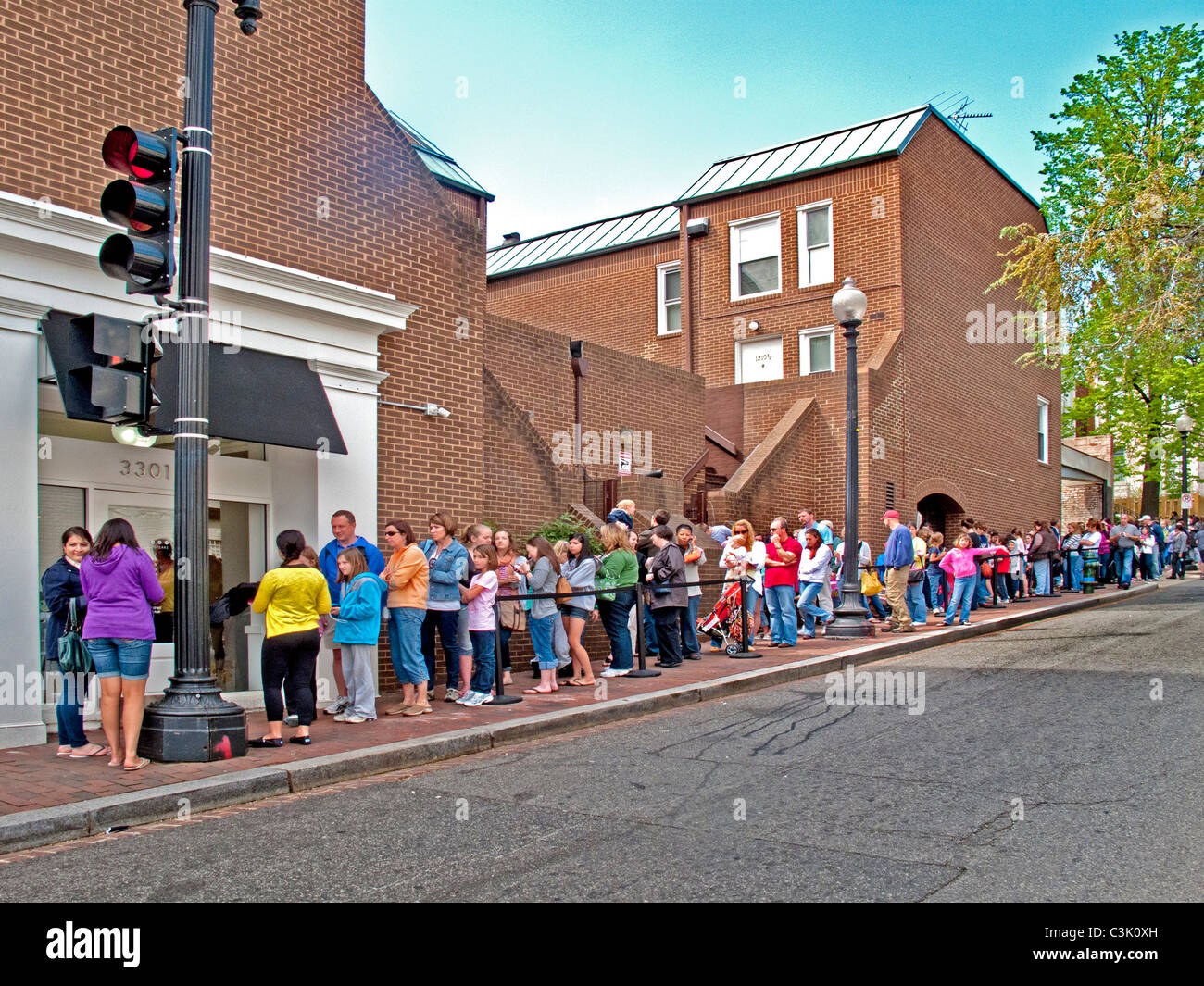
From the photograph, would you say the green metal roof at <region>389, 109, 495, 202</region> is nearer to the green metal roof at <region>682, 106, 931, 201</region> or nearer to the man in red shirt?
the man in red shirt

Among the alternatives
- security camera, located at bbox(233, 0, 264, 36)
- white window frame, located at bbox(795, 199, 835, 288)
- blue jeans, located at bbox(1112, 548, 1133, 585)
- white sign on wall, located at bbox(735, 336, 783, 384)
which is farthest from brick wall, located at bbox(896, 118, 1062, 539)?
security camera, located at bbox(233, 0, 264, 36)

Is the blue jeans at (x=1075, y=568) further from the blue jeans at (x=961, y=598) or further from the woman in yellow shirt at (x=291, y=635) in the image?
the woman in yellow shirt at (x=291, y=635)

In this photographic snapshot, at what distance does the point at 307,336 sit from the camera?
10242 millimetres

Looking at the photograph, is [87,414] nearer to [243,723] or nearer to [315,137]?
[243,723]

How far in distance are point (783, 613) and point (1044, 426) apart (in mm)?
19869

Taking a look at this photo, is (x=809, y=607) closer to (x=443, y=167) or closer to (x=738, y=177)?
(x=443, y=167)

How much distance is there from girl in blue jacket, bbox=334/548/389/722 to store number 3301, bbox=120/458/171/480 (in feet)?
6.95

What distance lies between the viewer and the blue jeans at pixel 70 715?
752 centimetres

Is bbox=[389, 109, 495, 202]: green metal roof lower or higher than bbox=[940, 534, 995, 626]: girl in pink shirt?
higher

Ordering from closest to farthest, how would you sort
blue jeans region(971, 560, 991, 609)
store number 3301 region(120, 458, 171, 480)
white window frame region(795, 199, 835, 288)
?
store number 3301 region(120, 458, 171, 480) → blue jeans region(971, 560, 991, 609) → white window frame region(795, 199, 835, 288)

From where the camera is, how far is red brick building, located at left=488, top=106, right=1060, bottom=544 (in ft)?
70.4

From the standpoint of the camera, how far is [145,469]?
959 centimetres

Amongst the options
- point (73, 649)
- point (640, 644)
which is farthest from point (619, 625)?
point (73, 649)

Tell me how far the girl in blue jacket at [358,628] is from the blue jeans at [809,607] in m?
7.62
